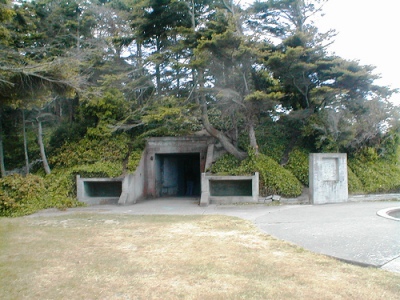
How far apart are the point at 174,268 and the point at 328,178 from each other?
8981 mm

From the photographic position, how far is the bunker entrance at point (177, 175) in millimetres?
18047

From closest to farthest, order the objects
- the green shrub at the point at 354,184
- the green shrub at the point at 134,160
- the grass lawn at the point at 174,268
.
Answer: the grass lawn at the point at 174,268 → the green shrub at the point at 354,184 → the green shrub at the point at 134,160

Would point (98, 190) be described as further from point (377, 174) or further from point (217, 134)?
point (377, 174)

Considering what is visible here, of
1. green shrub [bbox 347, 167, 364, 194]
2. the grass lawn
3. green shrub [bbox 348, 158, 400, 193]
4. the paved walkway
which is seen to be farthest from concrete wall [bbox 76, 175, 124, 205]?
green shrub [bbox 348, 158, 400, 193]

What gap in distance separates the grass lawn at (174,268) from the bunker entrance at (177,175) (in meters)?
10.3

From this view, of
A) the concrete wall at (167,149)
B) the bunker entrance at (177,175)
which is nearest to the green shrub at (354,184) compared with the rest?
the concrete wall at (167,149)

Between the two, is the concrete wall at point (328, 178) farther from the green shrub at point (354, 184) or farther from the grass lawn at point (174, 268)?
the grass lawn at point (174, 268)

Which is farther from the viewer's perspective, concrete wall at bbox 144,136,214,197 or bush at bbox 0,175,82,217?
concrete wall at bbox 144,136,214,197

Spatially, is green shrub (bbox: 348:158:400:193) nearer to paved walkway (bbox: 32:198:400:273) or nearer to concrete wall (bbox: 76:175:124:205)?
paved walkway (bbox: 32:198:400:273)

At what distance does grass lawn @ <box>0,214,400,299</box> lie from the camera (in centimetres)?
396

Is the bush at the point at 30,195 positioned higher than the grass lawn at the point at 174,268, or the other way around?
the bush at the point at 30,195

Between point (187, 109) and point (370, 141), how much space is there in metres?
7.46

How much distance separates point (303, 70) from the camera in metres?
13.8

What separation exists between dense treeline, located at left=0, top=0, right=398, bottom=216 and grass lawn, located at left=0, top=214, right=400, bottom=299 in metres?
6.68
